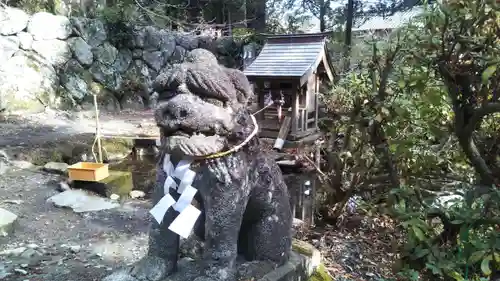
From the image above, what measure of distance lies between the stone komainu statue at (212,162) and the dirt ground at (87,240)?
3.56 ft

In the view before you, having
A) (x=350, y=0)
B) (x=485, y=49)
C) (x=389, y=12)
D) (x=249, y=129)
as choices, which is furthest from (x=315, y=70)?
(x=389, y=12)

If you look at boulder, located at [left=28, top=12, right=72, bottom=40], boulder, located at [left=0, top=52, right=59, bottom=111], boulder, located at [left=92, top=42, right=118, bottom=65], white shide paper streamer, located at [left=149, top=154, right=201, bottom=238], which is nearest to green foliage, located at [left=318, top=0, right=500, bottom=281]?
white shide paper streamer, located at [left=149, top=154, right=201, bottom=238]

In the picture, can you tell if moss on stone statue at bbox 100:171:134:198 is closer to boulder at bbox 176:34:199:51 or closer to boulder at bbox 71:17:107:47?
boulder at bbox 71:17:107:47

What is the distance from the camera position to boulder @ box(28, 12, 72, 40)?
10602 millimetres

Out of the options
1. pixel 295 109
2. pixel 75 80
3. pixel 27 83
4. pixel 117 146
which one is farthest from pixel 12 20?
pixel 295 109

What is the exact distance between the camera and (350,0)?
1195cm

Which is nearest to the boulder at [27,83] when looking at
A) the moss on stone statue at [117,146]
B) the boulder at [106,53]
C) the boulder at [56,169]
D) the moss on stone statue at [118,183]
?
the boulder at [106,53]

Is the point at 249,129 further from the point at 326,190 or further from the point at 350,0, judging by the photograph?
the point at 350,0

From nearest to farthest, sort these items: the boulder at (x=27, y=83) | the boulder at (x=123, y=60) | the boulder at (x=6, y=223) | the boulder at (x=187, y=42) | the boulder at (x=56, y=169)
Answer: the boulder at (x=6, y=223)
the boulder at (x=56, y=169)
the boulder at (x=27, y=83)
the boulder at (x=123, y=60)
the boulder at (x=187, y=42)

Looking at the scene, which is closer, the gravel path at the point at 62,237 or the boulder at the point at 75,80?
the gravel path at the point at 62,237

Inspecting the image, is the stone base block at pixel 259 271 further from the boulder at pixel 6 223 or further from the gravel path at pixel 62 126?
the gravel path at pixel 62 126

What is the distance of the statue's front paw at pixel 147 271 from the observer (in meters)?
1.76

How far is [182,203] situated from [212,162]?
0.67 ft

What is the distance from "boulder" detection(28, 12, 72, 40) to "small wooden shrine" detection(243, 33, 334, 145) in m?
7.06
